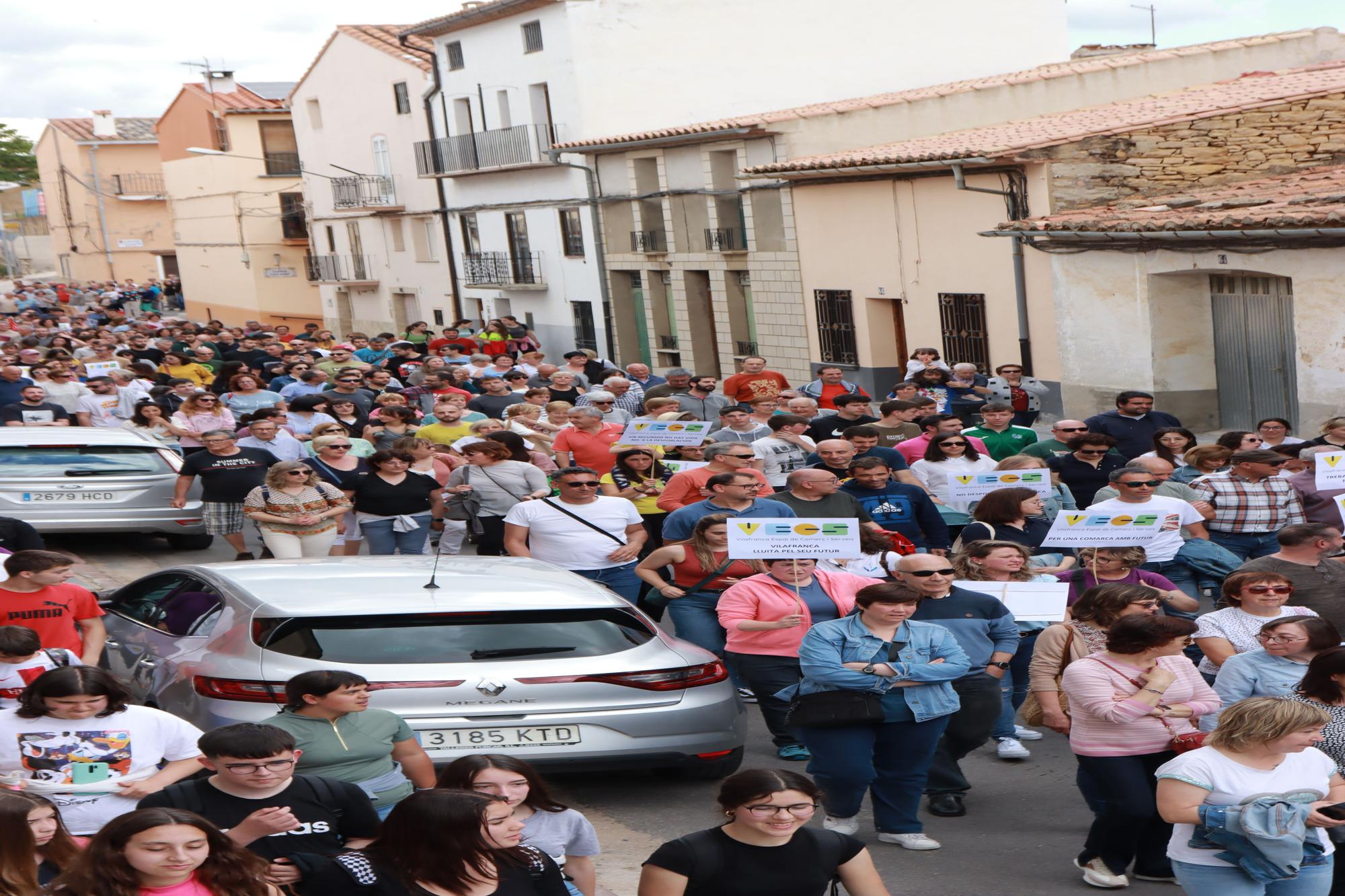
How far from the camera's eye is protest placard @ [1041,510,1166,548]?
28.7ft

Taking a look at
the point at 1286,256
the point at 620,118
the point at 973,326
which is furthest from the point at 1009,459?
the point at 620,118

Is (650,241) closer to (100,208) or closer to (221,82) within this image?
(221,82)

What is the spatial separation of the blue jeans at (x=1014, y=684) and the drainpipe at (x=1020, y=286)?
1437 cm

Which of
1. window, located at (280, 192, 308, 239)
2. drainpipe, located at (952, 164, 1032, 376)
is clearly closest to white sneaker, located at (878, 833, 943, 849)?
drainpipe, located at (952, 164, 1032, 376)

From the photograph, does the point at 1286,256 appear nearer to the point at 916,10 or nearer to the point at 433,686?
the point at 433,686

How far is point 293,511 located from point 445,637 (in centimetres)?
450

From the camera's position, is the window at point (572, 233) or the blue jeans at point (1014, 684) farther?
the window at point (572, 233)

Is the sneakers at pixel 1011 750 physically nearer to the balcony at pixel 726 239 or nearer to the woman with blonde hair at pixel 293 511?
the woman with blonde hair at pixel 293 511

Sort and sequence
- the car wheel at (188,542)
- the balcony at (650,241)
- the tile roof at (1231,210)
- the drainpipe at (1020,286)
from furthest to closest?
the balcony at (650,241), the drainpipe at (1020,286), the tile roof at (1231,210), the car wheel at (188,542)

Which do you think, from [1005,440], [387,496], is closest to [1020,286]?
[1005,440]

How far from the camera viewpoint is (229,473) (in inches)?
503

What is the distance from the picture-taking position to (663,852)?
189 inches

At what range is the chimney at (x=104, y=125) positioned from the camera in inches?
3150

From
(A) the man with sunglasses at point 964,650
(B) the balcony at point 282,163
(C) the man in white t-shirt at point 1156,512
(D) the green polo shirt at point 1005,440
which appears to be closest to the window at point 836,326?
(D) the green polo shirt at point 1005,440
